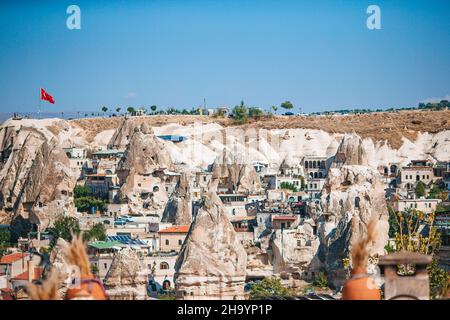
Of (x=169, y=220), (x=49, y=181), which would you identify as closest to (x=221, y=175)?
(x=49, y=181)

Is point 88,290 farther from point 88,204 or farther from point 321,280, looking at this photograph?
point 88,204

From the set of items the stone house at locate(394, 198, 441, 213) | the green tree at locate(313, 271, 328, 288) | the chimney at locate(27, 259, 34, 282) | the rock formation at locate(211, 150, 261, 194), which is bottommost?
the green tree at locate(313, 271, 328, 288)

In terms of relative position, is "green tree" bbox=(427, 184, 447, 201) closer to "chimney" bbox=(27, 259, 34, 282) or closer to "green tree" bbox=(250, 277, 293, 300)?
"green tree" bbox=(250, 277, 293, 300)

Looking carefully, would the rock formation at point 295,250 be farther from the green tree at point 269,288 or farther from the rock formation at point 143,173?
the rock formation at point 143,173

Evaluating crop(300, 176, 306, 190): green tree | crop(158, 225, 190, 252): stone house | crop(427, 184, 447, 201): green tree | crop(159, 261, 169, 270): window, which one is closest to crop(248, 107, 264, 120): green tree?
crop(300, 176, 306, 190): green tree

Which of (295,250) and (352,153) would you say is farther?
(352,153)

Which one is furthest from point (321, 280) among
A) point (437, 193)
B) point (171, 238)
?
point (437, 193)
